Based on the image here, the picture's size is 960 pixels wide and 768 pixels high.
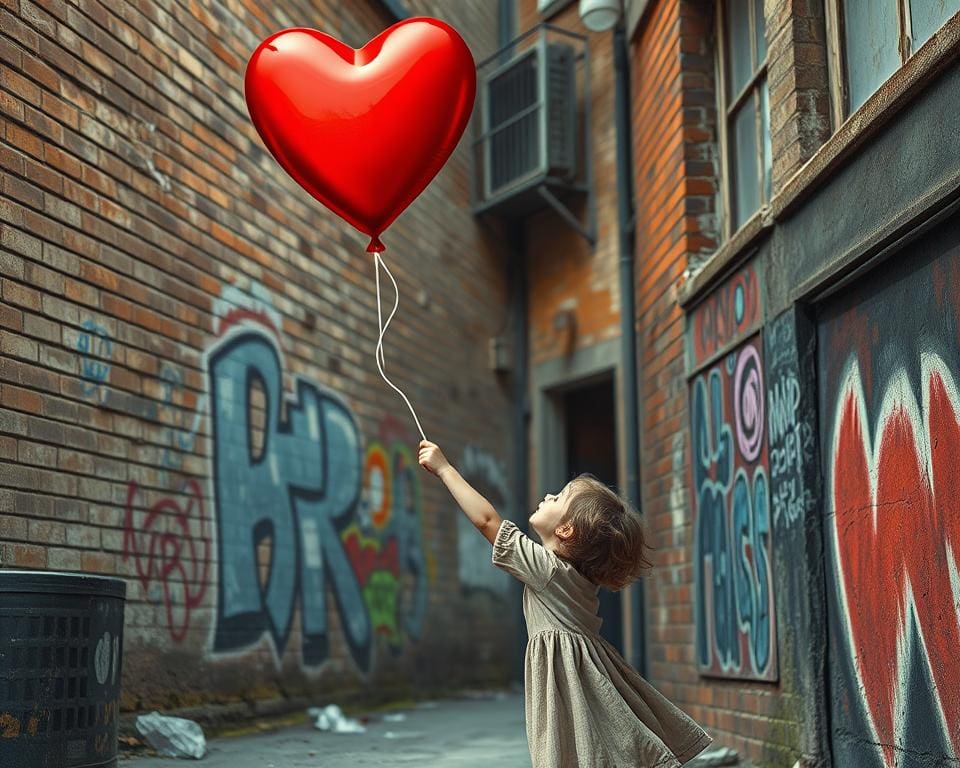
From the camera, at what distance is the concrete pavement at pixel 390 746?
18.3ft

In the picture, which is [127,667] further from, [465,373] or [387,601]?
[465,373]

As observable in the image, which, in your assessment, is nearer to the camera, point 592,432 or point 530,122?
point 530,122

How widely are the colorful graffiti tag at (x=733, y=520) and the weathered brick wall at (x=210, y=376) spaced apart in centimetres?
261

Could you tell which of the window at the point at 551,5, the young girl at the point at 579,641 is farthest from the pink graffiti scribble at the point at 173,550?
the window at the point at 551,5

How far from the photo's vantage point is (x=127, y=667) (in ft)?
18.8

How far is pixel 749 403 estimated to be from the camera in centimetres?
552

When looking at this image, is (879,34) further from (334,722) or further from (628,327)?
(334,722)

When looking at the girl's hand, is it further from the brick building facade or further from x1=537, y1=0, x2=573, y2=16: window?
x1=537, y1=0, x2=573, y2=16: window

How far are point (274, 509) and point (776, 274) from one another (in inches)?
140

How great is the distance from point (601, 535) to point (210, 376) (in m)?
3.85

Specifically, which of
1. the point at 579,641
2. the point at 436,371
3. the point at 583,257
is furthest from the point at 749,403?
the point at 583,257

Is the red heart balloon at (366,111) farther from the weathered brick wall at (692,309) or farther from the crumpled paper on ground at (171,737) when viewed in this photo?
the crumpled paper on ground at (171,737)

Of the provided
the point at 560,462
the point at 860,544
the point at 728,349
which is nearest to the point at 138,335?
the point at 728,349

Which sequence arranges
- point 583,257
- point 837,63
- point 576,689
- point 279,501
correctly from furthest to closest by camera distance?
1. point 583,257
2. point 279,501
3. point 837,63
4. point 576,689
